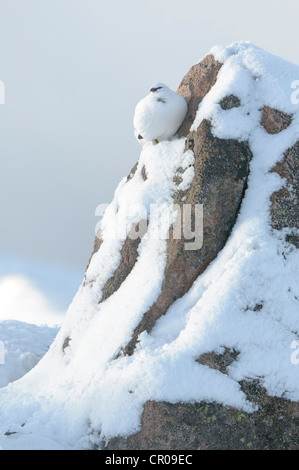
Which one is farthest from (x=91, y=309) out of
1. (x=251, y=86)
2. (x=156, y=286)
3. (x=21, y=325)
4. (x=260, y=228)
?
(x=21, y=325)

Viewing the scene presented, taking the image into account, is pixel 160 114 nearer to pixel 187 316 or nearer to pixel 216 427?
pixel 187 316

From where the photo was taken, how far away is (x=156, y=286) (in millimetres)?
6047

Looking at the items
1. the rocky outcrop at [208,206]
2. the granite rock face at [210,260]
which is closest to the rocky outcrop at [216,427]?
the granite rock face at [210,260]

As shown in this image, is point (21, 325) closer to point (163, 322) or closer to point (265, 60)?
point (163, 322)

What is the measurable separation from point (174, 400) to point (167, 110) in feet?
13.3

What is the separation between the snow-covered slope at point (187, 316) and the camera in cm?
511

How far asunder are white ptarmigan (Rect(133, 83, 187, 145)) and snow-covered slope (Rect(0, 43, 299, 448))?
0.76 ft

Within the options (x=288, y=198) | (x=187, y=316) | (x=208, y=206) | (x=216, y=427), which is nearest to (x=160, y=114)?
(x=208, y=206)

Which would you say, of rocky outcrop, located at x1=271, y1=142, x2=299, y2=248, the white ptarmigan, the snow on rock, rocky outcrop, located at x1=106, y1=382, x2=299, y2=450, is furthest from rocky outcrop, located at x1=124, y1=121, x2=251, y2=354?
the snow on rock

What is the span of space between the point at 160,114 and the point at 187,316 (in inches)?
120

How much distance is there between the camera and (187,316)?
562cm

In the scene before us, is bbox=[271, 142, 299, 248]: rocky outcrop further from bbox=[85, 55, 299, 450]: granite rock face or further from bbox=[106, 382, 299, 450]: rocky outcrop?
bbox=[106, 382, 299, 450]: rocky outcrop

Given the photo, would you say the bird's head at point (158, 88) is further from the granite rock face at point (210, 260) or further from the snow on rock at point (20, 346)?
the snow on rock at point (20, 346)

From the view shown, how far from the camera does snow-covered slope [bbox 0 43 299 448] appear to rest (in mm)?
5105
